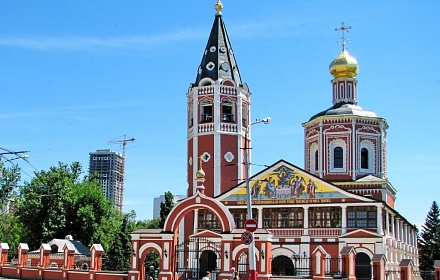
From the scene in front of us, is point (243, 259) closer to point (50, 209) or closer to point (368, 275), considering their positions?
point (368, 275)

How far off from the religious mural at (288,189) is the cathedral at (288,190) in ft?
0.21

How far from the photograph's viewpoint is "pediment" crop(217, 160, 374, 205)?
41.1 m

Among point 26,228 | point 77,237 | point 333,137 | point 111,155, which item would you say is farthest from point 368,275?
point 111,155

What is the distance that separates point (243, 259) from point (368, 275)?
8.73m

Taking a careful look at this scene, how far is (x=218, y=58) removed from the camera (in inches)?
1918

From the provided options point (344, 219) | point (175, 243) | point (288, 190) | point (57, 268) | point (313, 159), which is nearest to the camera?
point (175, 243)

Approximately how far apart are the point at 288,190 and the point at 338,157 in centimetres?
818

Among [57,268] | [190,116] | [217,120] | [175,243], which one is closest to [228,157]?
[217,120]

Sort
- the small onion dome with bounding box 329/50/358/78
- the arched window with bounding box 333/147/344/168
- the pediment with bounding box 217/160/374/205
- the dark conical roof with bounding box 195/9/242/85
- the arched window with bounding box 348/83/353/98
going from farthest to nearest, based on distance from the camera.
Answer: the small onion dome with bounding box 329/50/358/78, the arched window with bounding box 348/83/353/98, the arched window with bounding box 333/147/344/168, the dark conical roof with bounding box 195/9/242/85, the pediment with bounding box 217/160/374/205

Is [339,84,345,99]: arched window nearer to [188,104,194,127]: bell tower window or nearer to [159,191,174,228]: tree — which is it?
[188,104,194,127]: bell tower window

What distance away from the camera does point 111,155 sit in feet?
547

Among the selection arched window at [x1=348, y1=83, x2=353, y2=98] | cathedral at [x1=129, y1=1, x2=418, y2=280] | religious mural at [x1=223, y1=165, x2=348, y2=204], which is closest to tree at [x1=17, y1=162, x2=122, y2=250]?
cathedral at [x1=129, y1=1, x2=418, y2=280]

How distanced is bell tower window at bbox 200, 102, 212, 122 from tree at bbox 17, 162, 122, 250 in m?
14.0

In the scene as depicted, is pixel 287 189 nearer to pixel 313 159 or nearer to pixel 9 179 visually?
pixel 313 159
